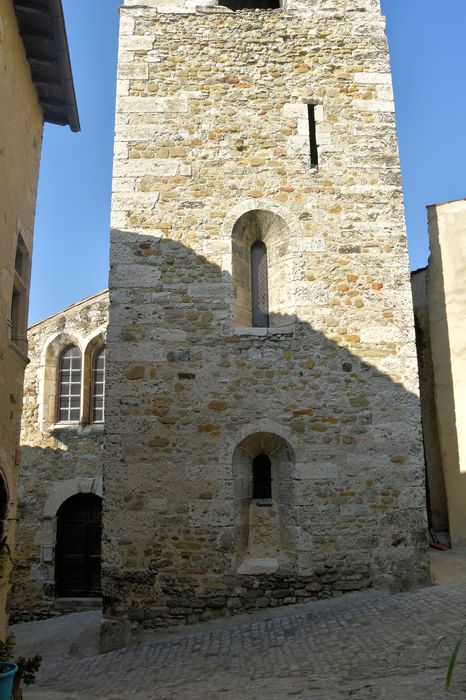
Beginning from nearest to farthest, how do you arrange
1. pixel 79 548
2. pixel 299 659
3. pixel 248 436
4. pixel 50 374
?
pixel 299 659 → pixel 248 436 → pixel 79 548 → pixel 50 374

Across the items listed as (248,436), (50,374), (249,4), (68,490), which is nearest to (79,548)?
(68,490)

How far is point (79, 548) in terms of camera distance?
32.3 feet

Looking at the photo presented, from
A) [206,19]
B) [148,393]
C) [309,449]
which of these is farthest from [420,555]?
[206,19]

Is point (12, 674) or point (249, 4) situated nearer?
point (12, 674)

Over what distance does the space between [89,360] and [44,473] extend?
2.08m

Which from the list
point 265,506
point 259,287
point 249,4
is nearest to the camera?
point 265,506

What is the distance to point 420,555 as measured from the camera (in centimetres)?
637

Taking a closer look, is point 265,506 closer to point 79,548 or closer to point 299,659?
point 299,659

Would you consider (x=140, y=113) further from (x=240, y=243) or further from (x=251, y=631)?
(x=251, y=631)

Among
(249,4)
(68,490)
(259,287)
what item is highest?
(249,4)

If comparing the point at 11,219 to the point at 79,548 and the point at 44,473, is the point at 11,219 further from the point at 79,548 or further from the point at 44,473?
the point at 79,548

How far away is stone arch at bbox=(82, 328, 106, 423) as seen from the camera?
10102 millimetres

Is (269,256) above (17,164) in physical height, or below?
below

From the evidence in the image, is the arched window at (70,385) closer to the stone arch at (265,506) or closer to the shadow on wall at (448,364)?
the stone arch at (265,506)
